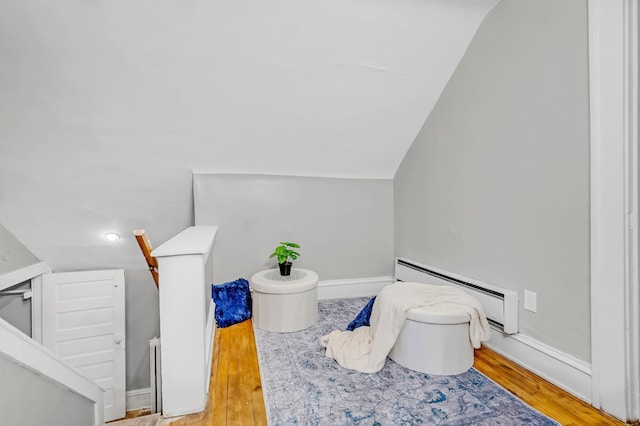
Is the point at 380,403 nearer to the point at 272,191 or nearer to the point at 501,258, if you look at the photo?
the point at 501,258

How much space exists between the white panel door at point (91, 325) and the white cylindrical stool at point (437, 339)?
8.55 feet

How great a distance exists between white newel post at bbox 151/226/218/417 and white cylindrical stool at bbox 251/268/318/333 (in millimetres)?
→ 823

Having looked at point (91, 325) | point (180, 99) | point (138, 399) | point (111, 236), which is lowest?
point (138, 399)

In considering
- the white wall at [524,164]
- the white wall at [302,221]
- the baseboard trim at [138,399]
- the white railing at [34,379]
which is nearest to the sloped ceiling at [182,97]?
the white wall at [302,221]

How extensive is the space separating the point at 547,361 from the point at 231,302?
206 centimetres

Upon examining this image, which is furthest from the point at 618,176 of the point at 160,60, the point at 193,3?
the point at 160,60

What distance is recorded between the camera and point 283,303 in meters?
2.22

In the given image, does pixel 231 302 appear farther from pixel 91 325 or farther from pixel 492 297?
pixel 492 297

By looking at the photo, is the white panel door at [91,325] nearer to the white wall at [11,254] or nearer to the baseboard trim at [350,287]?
the white wall at [11,254]

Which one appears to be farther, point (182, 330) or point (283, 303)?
point (283, 303)

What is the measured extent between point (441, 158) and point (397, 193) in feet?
2.42

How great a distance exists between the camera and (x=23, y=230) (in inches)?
102

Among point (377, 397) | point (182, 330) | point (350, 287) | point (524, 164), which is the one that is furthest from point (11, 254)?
point (524, 164)

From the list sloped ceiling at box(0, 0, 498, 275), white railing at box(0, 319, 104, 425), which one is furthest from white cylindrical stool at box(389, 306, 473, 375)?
white railing at box(0, 319, 104, 425)
